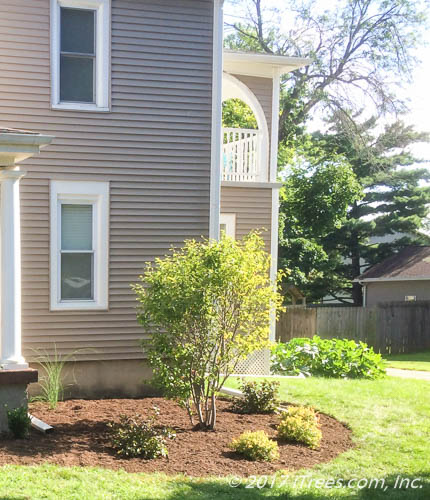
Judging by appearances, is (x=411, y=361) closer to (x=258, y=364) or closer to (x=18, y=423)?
(x=258, y=364)

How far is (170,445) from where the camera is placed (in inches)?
299

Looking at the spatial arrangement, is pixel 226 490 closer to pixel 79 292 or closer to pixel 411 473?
pixel 411 473

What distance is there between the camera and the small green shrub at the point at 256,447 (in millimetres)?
7234

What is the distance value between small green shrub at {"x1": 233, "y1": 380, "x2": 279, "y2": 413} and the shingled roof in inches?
782

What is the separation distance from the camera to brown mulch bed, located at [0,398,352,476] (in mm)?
6898

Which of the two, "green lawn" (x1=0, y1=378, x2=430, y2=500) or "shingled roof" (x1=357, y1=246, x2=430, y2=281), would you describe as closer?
"green lawn" (x1=0, y1=378, x2=430, y2=500)

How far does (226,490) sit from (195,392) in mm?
2301

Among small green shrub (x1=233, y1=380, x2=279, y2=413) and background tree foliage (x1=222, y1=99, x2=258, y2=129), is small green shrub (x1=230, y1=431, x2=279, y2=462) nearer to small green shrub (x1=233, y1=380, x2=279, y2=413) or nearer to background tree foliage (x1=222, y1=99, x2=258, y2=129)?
small green shrub (x1=233, y1=380, x2=279, y2=413)

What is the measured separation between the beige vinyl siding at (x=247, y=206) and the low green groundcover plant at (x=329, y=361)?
8.67 feet

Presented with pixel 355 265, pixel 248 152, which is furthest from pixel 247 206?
pixel 355 265

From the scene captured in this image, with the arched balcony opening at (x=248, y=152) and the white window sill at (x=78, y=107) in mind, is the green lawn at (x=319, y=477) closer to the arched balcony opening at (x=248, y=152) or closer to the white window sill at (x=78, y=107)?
the white window sill at (x=78, y=107)

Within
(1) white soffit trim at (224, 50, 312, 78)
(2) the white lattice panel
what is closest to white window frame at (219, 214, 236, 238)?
(2) the white lattice panel

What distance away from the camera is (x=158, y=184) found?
10383 mm

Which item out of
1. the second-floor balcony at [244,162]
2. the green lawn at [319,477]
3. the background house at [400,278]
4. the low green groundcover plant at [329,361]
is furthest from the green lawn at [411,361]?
the green lawn at [319,477]
